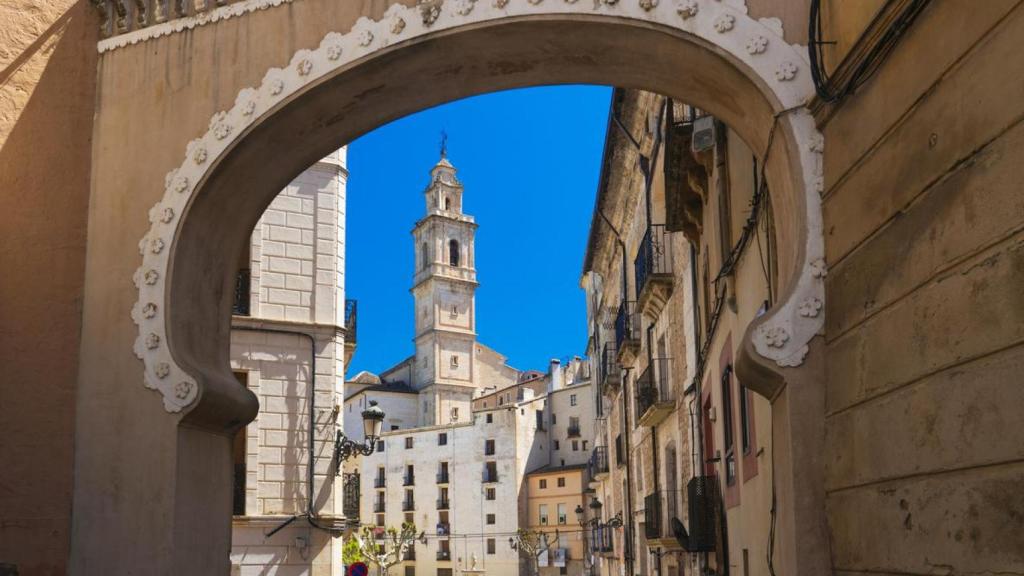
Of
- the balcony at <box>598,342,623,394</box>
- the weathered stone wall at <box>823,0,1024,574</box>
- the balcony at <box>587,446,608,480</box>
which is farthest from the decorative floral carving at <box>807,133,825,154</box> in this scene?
the balcony at <box>587,446,608,480</box>

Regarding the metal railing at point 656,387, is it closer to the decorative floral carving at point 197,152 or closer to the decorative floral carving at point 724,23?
the decorative floral carving at point 197,152

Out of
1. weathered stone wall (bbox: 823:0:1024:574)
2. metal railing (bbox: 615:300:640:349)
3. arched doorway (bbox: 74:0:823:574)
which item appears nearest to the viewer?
weathered stone wall (bbox: 823:0:1024:574)

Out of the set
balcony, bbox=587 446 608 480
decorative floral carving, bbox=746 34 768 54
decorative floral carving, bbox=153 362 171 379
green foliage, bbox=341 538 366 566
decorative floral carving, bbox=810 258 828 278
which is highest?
decorative floral carving, bbox=746 34 768 54

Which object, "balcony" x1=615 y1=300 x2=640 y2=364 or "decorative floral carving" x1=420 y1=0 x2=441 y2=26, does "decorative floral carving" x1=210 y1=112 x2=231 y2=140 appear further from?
"balcony" x1=615 y1=300 x2=640 y2=364

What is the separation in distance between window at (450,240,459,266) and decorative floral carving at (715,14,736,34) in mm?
76803

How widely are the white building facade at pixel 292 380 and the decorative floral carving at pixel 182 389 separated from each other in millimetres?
9505

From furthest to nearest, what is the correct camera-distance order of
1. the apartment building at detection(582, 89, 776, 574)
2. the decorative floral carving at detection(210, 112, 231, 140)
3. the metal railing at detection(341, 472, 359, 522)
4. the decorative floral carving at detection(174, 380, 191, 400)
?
the metal railing at detection(341, 472, 359, 522), the apartment building at detection(582, 89, 776, 574), the decorative floral carving at detection(210, 112, 231, 140), the decorative floral carving at detection(174, 380, 191, 400)

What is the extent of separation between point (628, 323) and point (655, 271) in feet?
14.2

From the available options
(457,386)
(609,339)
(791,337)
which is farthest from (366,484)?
(791,337)

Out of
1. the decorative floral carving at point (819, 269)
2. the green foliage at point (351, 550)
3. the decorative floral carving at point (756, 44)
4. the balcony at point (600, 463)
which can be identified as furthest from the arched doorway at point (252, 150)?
the green foliage at point (351, 550)

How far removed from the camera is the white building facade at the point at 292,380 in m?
17.0

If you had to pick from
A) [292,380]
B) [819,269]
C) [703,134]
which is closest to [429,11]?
[819,269]

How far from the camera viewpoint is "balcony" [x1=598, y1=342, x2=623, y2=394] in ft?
90.1

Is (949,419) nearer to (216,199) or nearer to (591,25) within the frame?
(591,25)
